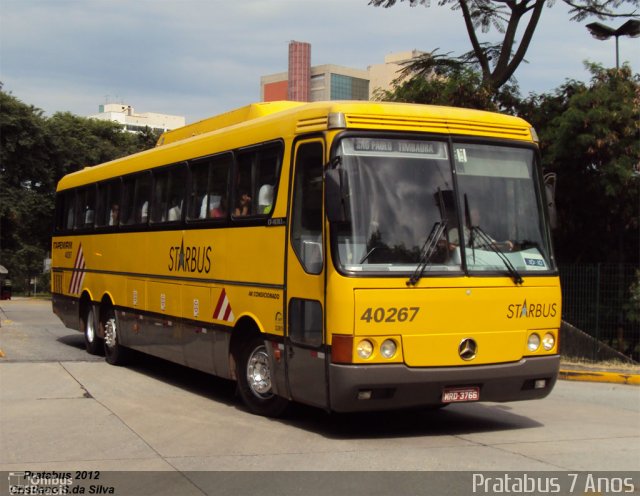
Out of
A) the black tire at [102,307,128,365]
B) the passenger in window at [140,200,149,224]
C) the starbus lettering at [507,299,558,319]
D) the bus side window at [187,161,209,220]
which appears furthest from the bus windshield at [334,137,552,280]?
the black tire at [102,307,128,365]

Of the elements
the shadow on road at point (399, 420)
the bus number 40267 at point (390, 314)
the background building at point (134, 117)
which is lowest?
the shadow on road at point (399, 420)

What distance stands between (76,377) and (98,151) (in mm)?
34623

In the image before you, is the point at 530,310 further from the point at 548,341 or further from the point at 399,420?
the point at 399,420

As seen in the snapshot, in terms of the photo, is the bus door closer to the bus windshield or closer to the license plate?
the bus windshield

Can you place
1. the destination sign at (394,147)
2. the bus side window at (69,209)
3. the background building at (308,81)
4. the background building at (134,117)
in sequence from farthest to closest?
1. the background building at (134,117)
2. the background building at (308,81)
3. the bus side window at (69,209)
4. the destination sign at (394,147)

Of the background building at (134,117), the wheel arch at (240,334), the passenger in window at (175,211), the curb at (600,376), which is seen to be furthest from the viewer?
the background building at (134,117)

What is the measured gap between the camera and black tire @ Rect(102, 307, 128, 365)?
43.8 ft

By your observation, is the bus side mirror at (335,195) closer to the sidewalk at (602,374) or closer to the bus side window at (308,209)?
the bus side window at (308,209)

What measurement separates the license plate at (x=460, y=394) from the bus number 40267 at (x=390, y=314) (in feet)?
2.68

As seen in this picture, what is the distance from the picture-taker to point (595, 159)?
1658cm

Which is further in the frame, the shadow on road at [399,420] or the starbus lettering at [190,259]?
the starbus lettering at [190,259]

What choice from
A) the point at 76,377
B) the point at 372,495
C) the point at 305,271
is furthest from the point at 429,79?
the point at 372,495

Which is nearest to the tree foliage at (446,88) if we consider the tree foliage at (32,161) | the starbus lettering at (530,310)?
the starbus lettering at (530,310)

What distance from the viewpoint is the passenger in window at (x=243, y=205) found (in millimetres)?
9203
